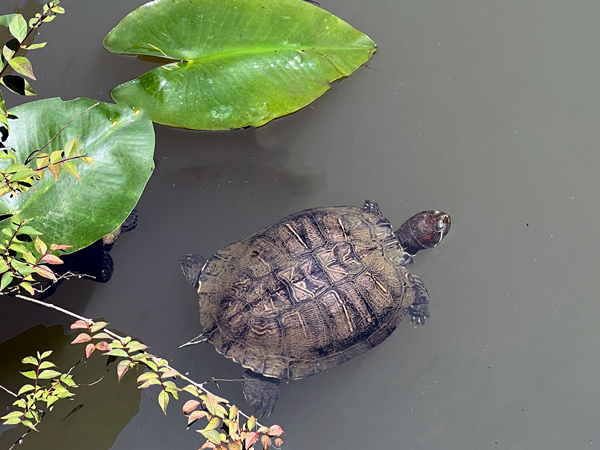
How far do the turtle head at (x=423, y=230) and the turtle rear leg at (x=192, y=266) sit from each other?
1.09 metres

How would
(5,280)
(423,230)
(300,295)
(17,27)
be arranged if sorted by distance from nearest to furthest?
(17,27) < (5,280) < (300,295) < (423,230)

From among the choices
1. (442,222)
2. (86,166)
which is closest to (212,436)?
(86,166)

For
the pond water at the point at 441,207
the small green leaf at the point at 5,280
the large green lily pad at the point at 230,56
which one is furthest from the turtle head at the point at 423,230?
the small green leaf at the point at 5,280

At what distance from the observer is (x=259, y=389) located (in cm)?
236

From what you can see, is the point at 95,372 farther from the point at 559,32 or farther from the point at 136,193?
the point at 559,32

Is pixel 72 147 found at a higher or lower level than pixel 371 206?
higher

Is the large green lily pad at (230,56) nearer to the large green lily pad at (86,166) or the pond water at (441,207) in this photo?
the large green lily pad at (86,166)

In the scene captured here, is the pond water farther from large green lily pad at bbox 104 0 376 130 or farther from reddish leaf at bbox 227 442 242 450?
reddish leaf at bbox 227 442 242 450

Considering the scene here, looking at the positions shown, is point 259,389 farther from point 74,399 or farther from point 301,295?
point 74,399

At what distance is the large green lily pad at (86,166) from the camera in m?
1.85

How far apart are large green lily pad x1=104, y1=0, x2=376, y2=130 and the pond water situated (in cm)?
40

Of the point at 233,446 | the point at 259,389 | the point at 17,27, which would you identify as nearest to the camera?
the point at 17,27

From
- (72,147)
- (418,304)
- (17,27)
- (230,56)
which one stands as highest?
(17,27)

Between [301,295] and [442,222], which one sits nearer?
[301,295]
